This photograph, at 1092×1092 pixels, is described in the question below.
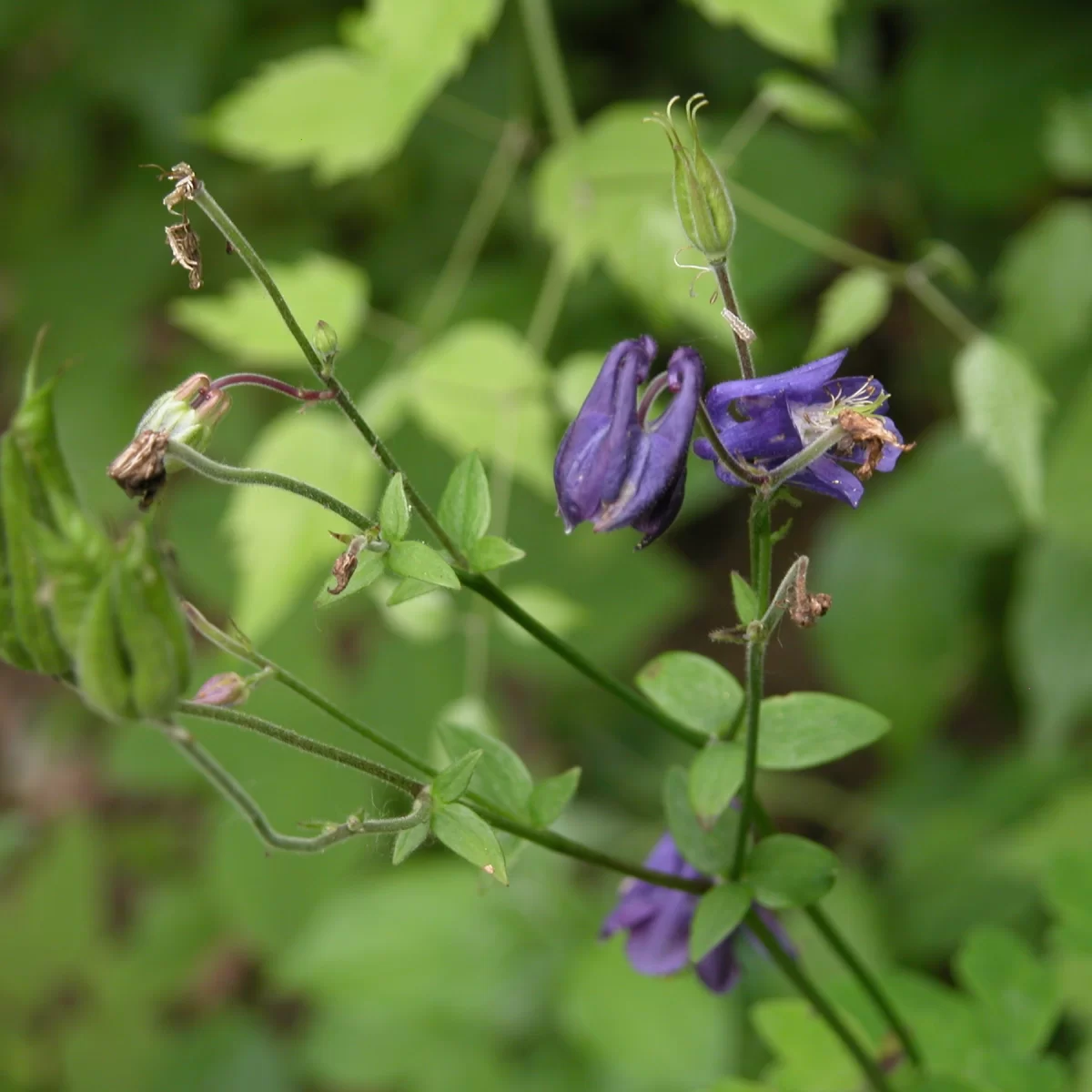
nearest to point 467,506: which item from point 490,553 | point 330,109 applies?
point 490,553

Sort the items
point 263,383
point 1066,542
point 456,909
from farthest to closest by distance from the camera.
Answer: point 456,909 < point 1066,542 < point 263,383

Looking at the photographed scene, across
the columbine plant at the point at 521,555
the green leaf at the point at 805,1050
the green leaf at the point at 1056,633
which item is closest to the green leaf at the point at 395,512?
the columbine plant at the point at 521,555

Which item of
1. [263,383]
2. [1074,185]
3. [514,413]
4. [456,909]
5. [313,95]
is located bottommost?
[456,909]

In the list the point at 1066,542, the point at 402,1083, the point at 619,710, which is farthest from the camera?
the point at 619,710

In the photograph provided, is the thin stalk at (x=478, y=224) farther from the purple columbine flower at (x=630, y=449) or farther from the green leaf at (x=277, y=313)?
the purple columbine flower at (x=630, y=449)

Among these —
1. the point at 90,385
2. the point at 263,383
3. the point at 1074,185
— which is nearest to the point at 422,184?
the point at 90,385

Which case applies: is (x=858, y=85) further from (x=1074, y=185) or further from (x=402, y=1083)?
(x=402, y=1083)

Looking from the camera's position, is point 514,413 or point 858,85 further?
point 858,85

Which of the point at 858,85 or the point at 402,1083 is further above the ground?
the point at 858,85
